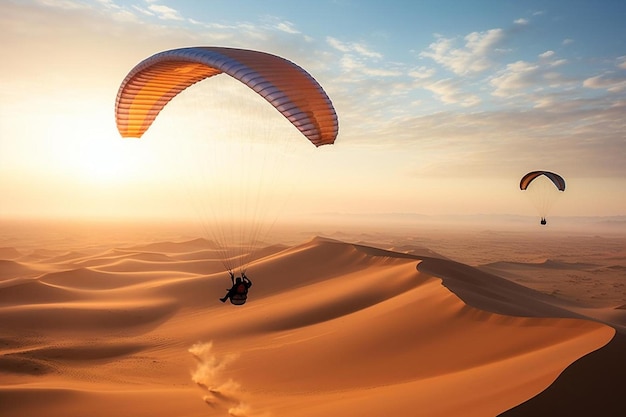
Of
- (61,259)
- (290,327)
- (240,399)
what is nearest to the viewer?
(240,399)

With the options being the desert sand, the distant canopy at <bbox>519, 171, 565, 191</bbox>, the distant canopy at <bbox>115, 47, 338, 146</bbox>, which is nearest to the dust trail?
the desert sand

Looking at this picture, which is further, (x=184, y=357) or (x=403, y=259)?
(x=403, y=259)

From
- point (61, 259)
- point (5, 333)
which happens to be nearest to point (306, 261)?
point (5, 333)

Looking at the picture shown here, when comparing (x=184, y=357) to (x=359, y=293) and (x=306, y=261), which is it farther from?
(x=306, y=261)

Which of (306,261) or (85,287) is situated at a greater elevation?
(306,261)

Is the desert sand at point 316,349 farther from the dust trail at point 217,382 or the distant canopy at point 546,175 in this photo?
the distant canopy at point 546,175

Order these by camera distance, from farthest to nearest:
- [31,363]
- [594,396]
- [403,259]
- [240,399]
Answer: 1. [403,259]
2. [31,363]
3. [240,399]
4. [594,396]

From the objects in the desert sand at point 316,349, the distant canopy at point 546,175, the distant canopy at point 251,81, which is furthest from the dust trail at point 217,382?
the distant canopy at point 546,175
